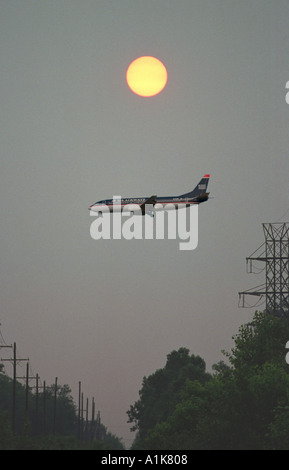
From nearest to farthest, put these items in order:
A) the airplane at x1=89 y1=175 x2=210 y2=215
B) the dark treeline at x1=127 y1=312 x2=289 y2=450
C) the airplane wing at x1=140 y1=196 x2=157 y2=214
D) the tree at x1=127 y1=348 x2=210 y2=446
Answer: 1. the dark treeline at x1=127 y1=312 x2=289 y2=450
2. the airplane wing at x1=140 y1=196 x2=157 y2=214
3. the airplane at x1=89 y1=175 x2=210 y2=215
4. the tree at x1=127 y1=348 x2=210 y2=446

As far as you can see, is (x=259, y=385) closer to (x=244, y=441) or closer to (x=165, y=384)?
(x=244, y=441)

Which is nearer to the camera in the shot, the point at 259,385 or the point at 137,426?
the point at 259,385

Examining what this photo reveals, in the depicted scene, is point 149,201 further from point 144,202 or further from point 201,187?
point 201,187

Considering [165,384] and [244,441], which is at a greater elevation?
[165,384]

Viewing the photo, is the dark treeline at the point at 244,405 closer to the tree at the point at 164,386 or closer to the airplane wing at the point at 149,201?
the airplane wing at the point at 149,201

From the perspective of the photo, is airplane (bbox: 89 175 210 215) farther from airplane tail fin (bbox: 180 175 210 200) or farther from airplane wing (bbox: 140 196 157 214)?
airplane tail fin (bbox: 180 175 210 200)

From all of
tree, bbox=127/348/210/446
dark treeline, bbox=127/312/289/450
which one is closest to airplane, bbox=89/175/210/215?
dark treeline, bbox=127/312/289/450

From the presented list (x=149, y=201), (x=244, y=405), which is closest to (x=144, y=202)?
(x=149, y=201)

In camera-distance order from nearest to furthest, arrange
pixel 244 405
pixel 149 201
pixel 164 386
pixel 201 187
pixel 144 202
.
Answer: pixel 244 405 → pixel 149 201 → pixel 144 202 → pixel 201 187 → pixel 164 386
